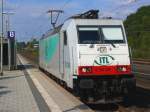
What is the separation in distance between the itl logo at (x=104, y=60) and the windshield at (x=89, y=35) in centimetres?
71

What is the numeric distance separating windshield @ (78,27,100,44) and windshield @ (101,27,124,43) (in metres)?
0.24

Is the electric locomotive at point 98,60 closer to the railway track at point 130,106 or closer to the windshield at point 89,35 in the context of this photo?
the windshield at point 89,35

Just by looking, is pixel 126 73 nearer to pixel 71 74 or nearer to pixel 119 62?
pixel 119 62

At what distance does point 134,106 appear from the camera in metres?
15.2

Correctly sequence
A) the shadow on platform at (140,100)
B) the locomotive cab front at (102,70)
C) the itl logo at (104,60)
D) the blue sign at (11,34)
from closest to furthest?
1. the locomotive cab front at (102,70)
2. the itl logo at (104,60)
3. the shadow on platform at (140,100)
4. the blue sign at (11,34)

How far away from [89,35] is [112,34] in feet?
2.63

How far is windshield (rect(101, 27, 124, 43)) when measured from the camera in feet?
51.3

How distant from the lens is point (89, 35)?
1563cm

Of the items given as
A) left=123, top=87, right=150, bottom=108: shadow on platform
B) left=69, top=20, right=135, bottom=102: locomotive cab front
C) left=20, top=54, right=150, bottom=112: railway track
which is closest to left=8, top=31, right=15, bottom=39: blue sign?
left=123, top=87, right=150, bottom=108: shadow on platform

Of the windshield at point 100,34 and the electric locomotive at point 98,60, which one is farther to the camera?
the windshield at point 100,34

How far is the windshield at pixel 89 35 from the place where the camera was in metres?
15.4

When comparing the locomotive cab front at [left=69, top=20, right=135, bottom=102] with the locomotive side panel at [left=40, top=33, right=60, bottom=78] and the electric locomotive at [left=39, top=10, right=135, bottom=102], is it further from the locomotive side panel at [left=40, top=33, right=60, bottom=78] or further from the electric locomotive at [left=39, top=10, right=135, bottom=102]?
the locomotive side panel at [left=40, top=33, right=60, bottom=78]

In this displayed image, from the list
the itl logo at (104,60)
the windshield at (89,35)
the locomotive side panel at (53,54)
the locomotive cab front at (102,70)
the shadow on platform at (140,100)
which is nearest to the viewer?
the locomotive cab front at (102,70)

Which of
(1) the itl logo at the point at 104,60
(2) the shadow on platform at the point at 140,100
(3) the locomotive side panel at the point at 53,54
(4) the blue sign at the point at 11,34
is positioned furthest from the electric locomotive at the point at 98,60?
(4) the blue sign at the point at 11,34
